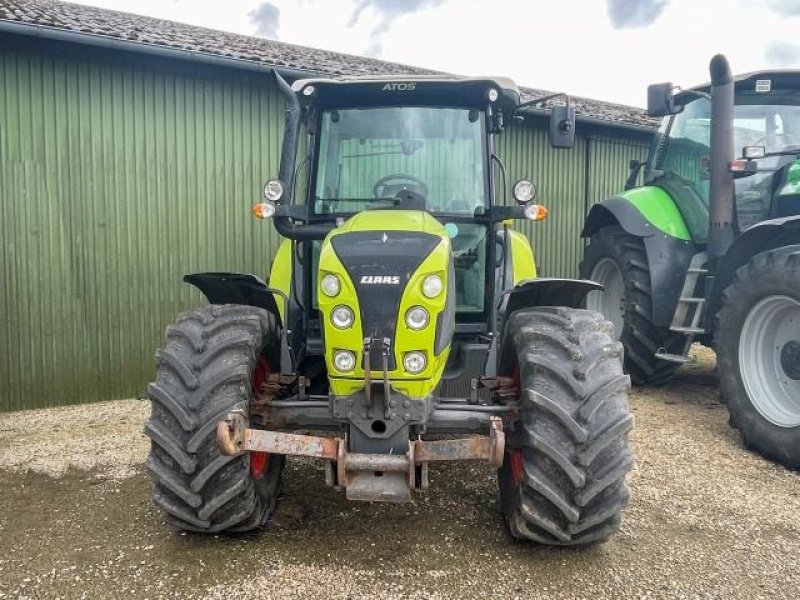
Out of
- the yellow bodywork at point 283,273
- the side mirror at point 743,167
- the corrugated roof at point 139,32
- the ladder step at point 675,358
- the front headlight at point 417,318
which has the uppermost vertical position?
the corrugated roof at point 139,32

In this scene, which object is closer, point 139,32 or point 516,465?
point 516,465

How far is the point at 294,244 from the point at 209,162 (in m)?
3.00

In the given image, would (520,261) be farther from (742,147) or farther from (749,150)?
(742,147)

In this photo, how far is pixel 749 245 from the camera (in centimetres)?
517

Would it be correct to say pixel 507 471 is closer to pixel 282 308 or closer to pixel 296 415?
pixel 296 415

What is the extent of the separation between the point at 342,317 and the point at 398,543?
1.17 m

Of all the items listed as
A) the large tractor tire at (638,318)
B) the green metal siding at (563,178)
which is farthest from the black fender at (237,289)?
the green metal siding at (563,178)

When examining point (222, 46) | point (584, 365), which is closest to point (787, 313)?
point (584, 365)

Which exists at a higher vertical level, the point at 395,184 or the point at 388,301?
the point at 395,184

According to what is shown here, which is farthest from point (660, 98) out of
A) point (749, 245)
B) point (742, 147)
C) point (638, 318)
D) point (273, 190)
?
point (273, 190)

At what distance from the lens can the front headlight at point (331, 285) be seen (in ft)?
9.84

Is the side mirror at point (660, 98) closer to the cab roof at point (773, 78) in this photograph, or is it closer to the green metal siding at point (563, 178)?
the cab roof at point (773, 78)

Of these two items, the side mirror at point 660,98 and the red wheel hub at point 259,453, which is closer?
the red wheel hub at point 259,453

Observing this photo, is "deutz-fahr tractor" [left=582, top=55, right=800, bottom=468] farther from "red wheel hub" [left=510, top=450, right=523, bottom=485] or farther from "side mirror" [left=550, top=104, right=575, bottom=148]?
"red wheel hub" [left=510, top=450, right=523, bottom=485]
